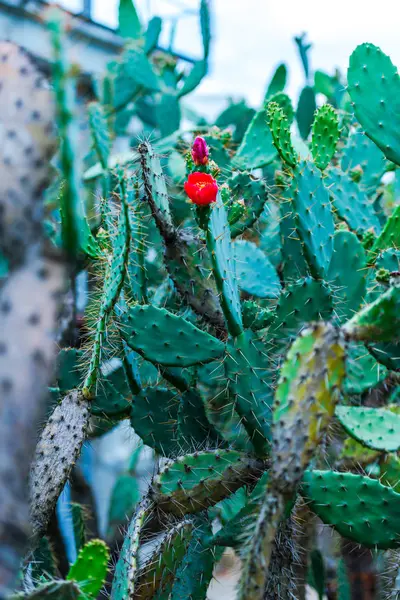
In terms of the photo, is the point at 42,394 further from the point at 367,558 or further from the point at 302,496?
the point at 367,558

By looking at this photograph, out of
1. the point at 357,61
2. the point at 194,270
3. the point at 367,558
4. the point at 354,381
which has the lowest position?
the point at 367,558

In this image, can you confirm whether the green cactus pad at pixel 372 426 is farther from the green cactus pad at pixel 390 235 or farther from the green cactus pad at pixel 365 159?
the green cactus pad at pixel 365 159

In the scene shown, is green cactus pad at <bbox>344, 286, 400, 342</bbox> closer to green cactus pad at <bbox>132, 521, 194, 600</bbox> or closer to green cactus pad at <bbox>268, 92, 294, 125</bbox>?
green cactus pad at <bbox>132, 521, 194, 600</bbox>

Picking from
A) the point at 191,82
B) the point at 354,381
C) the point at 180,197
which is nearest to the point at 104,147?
the point at 180,197

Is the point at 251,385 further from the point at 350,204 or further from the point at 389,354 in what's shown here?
the point at 350,204

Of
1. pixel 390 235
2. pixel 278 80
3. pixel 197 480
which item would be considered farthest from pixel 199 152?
pixel 278 80

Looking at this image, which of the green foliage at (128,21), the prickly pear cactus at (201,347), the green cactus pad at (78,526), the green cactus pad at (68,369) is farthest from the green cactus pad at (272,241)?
the green foliage at (128,21)
